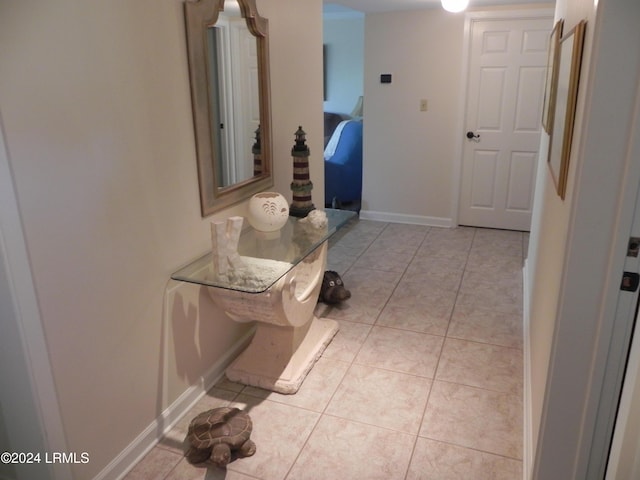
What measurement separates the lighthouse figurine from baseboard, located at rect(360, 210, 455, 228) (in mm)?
2396

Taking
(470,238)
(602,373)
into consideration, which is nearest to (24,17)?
(602,373)

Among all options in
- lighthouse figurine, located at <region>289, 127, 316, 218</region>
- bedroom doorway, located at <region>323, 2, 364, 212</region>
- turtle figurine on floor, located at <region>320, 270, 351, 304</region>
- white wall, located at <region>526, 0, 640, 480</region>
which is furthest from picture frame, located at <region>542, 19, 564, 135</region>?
bedroom doorway, located at <region>323, 2, 364, 212</region>

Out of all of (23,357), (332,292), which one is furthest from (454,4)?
(23,357)

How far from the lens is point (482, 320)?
2.95 m

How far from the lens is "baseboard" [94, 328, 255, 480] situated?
5.84 feet

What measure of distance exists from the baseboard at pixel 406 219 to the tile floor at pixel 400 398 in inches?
47.4

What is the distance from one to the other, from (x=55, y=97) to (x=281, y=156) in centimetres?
150

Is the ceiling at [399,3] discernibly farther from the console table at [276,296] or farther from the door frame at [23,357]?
the door frame at [23,357]

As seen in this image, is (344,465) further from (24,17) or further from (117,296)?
(24,17)

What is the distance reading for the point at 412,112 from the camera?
15.0 ft

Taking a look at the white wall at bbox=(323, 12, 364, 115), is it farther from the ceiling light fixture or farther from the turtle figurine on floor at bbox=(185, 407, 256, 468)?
the turtle figurine on floor at bbox=(185, 407, 256, 468)

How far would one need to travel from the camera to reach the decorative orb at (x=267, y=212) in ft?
7.58

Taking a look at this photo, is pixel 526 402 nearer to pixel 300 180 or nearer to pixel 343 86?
pixel 300 180

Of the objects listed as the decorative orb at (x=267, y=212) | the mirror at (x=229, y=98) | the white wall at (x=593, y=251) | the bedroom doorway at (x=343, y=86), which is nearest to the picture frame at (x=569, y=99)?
the white wall at (x=593, y=251)
